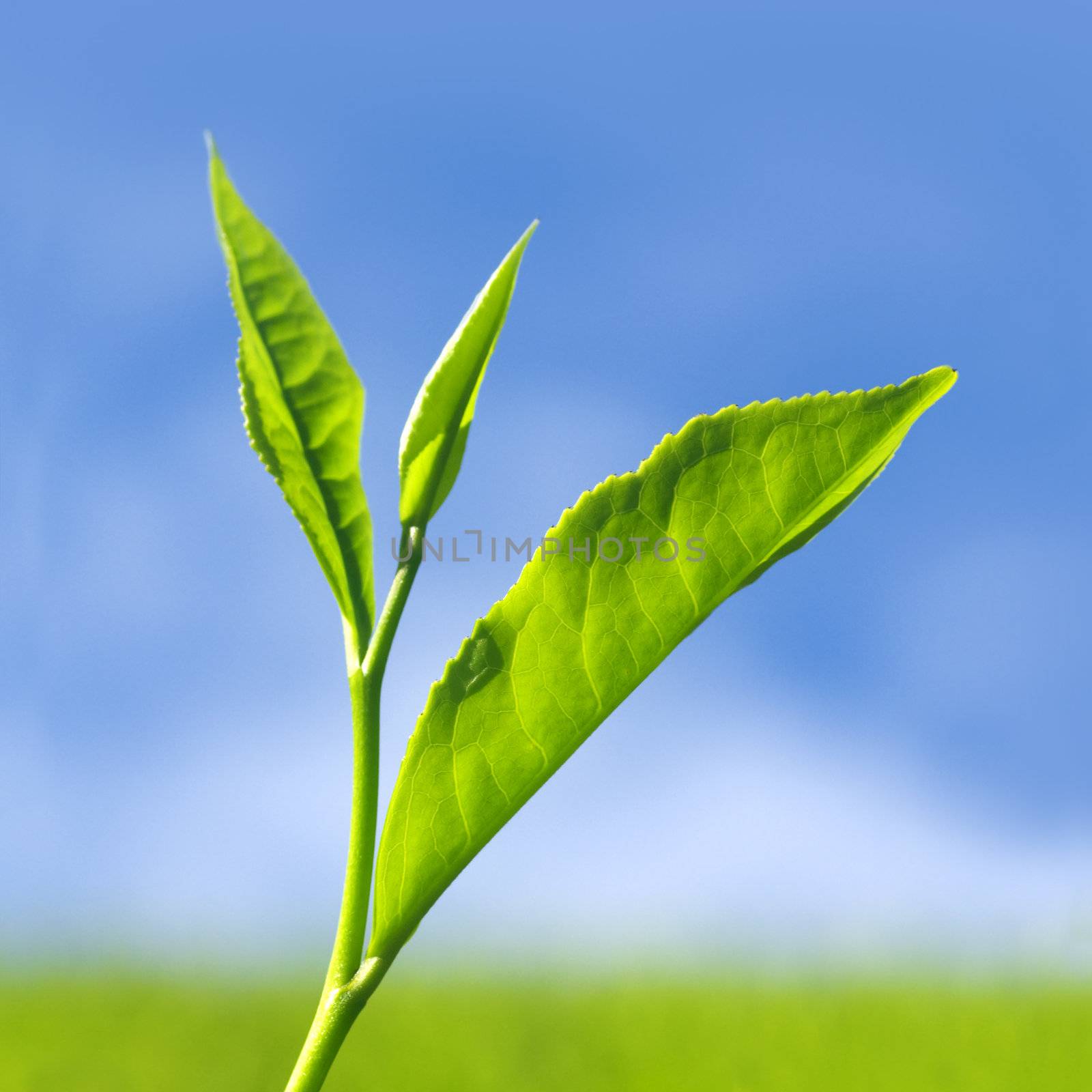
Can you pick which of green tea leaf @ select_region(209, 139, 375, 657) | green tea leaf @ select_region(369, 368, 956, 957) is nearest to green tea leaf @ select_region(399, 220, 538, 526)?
green tea leaf @ select_region(209, 139, 375, 657)

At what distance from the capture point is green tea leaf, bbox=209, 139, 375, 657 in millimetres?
1178

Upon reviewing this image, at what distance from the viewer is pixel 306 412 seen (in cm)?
123

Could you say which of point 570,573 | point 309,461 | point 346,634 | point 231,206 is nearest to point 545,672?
point 570,573

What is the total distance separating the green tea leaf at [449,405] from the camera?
48.3 inches

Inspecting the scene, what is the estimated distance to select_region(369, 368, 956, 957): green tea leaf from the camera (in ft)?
3.91

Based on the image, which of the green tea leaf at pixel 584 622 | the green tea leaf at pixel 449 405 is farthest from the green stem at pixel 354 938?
the green tea leaf at pixel 449 405

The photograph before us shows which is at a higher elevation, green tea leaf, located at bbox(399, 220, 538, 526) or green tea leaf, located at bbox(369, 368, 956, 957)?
green tea leaf, located at bbox(399, 220, 538, 526)

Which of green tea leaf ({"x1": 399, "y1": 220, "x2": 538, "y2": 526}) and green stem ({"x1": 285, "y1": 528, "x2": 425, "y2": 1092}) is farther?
green tea leaf ({"x1": 399, "y1": 220, "x2": 538, "y2": 526})

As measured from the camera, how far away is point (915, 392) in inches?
50.7

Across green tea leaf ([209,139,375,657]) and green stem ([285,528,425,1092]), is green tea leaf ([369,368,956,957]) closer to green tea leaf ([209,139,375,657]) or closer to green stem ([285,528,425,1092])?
green stem ([285,528,425,1092])

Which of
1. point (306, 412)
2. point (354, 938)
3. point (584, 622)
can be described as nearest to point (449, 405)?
point (306, 412)

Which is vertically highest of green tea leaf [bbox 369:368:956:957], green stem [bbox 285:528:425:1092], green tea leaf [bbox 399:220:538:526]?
green tea leaf [bbox 399:220:538:526]

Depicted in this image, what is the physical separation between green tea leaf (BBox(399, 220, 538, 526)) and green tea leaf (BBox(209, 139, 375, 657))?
7 centimetres

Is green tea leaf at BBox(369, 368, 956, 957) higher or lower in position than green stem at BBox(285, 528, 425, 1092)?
higher
